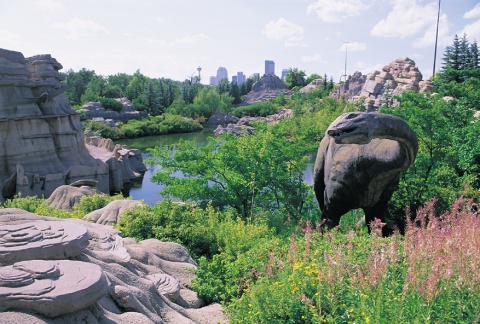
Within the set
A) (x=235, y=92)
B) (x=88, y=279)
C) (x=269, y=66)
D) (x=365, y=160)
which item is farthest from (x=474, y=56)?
(x=269, y=66)

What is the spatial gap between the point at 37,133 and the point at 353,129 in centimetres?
1589

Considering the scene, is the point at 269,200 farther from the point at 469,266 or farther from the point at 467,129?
the point at 469,266

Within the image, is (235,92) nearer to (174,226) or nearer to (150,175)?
(150,175)

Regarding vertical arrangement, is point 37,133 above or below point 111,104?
below

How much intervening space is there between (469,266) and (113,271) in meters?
3.25

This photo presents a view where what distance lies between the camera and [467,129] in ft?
33.4

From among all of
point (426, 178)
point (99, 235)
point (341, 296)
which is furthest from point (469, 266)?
point (426, 178)

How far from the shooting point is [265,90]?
7094 centimetres

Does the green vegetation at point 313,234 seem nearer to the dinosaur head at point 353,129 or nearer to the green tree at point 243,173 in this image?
the green tree at point 243,173

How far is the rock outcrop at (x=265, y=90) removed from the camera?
69131 mm

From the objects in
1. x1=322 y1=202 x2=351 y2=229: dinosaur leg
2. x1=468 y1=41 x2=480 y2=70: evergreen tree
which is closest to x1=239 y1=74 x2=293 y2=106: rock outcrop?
x1=468 y1=41 x2=480 y2=70: evergreen tree

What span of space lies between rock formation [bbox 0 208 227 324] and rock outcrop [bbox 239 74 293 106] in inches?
2509

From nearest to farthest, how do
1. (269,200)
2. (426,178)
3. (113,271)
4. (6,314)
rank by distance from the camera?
(6,314)
(113,271)
(426,178)
(269,200)

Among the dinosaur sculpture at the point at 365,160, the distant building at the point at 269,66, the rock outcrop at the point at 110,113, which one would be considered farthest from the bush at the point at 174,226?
the distant building at the point at 269,66
